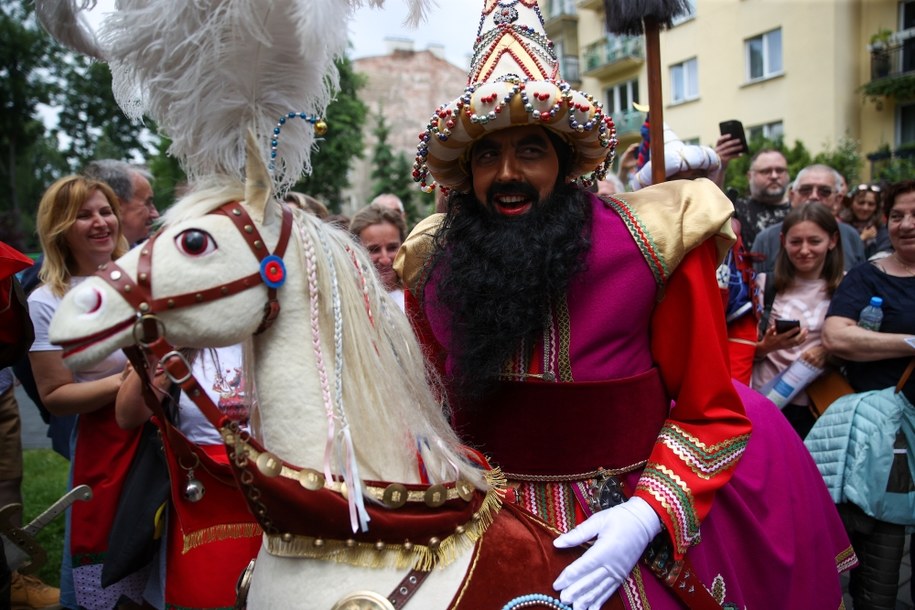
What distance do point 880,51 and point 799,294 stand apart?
648 inches

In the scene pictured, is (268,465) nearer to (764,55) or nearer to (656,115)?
(656,115)

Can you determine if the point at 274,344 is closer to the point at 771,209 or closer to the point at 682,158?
the point at 682,158

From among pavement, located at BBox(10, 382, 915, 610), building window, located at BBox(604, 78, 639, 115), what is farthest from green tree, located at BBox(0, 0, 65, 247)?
building window, located at BBox(604, 78, 639, 115)

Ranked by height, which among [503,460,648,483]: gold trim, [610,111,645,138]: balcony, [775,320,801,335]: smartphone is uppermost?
[610,111,645,138]: balcony

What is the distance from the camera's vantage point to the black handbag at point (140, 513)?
2.57 meters

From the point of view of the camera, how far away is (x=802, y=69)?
1736cm

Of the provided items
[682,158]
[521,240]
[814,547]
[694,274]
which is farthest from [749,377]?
[521,240]

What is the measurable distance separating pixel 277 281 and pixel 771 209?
4897 millimetres

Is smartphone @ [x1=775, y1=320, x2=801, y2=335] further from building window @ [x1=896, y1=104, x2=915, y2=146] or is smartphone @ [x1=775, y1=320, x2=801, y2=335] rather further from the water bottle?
building window @ [x1=896, y1=104, x2=915, y2=146]

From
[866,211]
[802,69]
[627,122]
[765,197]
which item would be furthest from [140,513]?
[627,122]

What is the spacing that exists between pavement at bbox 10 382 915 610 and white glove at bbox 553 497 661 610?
9.58ft

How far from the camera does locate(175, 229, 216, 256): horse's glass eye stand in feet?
4.36

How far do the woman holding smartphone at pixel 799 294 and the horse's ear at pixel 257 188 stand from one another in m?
3.10

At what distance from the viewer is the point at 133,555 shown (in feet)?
8.43
